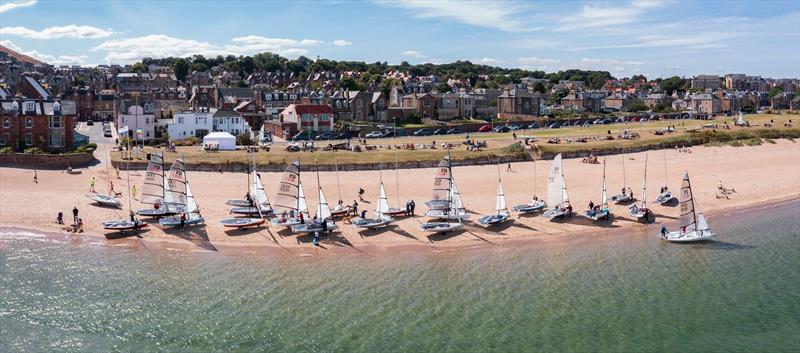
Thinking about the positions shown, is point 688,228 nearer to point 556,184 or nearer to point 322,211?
point 556,184

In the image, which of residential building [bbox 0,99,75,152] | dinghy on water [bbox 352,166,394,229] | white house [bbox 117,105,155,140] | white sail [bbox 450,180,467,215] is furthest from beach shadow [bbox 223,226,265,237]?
white house [bbox 117,105,155,140]

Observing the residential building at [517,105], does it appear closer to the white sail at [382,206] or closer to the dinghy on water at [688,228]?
the dinghy on water at [688,228]

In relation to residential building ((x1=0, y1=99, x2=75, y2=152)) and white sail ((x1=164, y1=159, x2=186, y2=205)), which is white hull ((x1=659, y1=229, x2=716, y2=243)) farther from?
residential building ((x1=0, y1=99, x2=75, y2=152))

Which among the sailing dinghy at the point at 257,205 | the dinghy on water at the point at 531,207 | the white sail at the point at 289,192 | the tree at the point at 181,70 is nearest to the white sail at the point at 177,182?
the sailing dinghy at the point at 257,205

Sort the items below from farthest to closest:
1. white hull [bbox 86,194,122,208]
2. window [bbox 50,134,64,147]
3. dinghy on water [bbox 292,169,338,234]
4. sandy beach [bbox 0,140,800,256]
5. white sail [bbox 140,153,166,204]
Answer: window [bbox 50,134,64,147] → white hull [bbox 86,194,122,208] → white sail [bbox 140,153,166,204] → dinghy on water [bbox 292,169,338,234] → sandy beach [bbox 0,140,800,256]

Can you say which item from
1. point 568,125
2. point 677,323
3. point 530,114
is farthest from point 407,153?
point 530,114

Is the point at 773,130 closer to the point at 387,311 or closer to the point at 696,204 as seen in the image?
the point at 696,204
